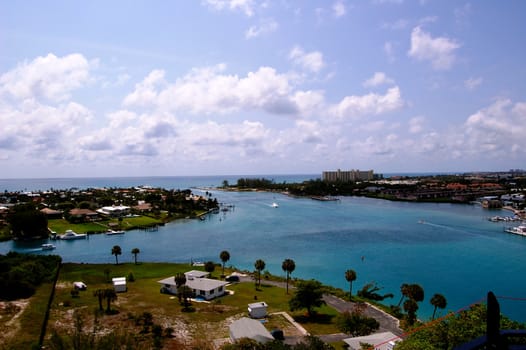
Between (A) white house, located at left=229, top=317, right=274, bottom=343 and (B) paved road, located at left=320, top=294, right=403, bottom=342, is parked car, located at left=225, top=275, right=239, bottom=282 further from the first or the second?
(A) white house, located at left=229, top=317, right=274, bottom=343

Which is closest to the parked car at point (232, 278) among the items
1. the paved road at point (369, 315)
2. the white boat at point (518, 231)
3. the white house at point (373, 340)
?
the paved road at point (369, 315)

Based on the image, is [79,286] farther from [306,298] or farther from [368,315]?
[368,315]

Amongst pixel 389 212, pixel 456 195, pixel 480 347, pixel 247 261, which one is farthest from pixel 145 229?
pixel 456 195

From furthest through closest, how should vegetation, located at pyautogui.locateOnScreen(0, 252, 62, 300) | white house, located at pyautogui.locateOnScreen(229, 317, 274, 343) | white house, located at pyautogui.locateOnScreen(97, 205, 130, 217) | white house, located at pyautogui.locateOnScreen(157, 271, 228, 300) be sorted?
white house, located at pyautogui.locateOnScreen(97, 205, 130, 217)
white house, located at pyautogui.locateOnScreen(157, 271, 228, 300)
vegetation, located at pyautogui.locateOnScreen(0, 252, 62, 300)
white house, located at pyautogui.locateOnScreen(229, 317, 274, 343)

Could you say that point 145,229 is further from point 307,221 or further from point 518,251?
point 518,251

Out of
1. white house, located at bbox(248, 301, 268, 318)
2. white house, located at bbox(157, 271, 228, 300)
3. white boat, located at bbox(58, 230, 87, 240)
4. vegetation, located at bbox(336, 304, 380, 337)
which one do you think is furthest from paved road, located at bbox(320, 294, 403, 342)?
white boat, located at bbox(58, 230, 87, 240)

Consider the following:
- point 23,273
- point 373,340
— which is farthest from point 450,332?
point 23,273
